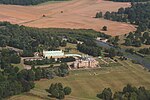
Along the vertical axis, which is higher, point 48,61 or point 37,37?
point 37,37

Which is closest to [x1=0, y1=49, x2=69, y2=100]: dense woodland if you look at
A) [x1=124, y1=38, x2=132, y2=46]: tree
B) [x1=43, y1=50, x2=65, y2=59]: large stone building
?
[x1=43, y1=50, x2=65, y2=59]: large stone building

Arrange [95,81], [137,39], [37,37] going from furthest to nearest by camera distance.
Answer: [137,39], [37,37], [95,81]

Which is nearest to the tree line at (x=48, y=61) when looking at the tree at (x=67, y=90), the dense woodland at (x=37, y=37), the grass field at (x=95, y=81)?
the dense woodland at (x=37, y=37)

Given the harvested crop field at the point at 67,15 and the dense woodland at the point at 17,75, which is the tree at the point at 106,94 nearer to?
the dense woodland at the point at 17,75

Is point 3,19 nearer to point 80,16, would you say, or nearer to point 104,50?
point 80,16

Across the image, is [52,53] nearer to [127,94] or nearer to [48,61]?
[48,61]

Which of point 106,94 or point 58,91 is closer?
point 106,94

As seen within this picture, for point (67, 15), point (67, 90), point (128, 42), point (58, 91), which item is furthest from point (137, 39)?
point (58, 91)

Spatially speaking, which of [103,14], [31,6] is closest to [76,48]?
Answer: [103,14]
